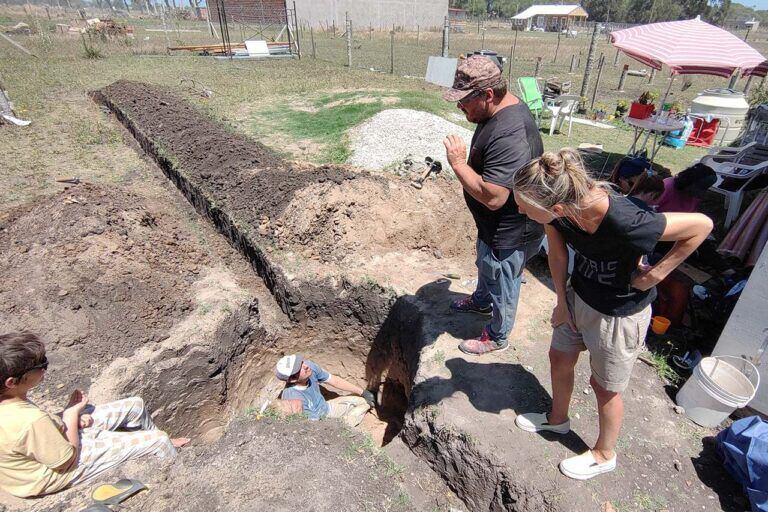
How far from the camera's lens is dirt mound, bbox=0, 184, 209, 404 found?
4309 millimetres

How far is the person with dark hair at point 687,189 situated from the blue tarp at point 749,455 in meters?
2.38

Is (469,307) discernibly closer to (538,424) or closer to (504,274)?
(504,274)

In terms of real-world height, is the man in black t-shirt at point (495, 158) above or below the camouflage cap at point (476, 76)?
below

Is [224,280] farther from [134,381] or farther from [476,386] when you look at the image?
[476,386]

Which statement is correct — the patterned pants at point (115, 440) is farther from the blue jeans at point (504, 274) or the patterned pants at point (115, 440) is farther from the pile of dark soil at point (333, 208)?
the blue jeans at point (504, 274)

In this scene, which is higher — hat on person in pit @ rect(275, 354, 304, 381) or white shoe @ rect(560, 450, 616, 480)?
white shoe @ rect(560, 450, 616, 480)

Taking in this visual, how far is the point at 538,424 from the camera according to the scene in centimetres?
312

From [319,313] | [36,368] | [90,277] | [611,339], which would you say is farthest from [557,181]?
[90,277]

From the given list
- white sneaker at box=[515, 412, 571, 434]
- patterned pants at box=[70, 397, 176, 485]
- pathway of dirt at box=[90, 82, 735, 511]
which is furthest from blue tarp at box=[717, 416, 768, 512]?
patterned pants at box=[70, 397, 176, 485]

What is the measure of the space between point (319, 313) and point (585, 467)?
135 inches

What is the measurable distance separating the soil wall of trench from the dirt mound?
0.75 m

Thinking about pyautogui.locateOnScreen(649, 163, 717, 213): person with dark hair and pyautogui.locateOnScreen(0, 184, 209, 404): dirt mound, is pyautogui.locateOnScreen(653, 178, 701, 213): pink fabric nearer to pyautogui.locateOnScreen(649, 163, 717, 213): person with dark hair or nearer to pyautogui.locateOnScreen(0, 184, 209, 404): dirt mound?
pyautogui.locateOnScreen(649, 163, 717, 213): person with dark hair

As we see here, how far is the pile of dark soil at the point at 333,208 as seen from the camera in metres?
5.68

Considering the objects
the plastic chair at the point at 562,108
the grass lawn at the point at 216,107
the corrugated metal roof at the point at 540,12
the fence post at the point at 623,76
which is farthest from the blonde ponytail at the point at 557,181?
the corrugated metal roof at the point at 540,12
